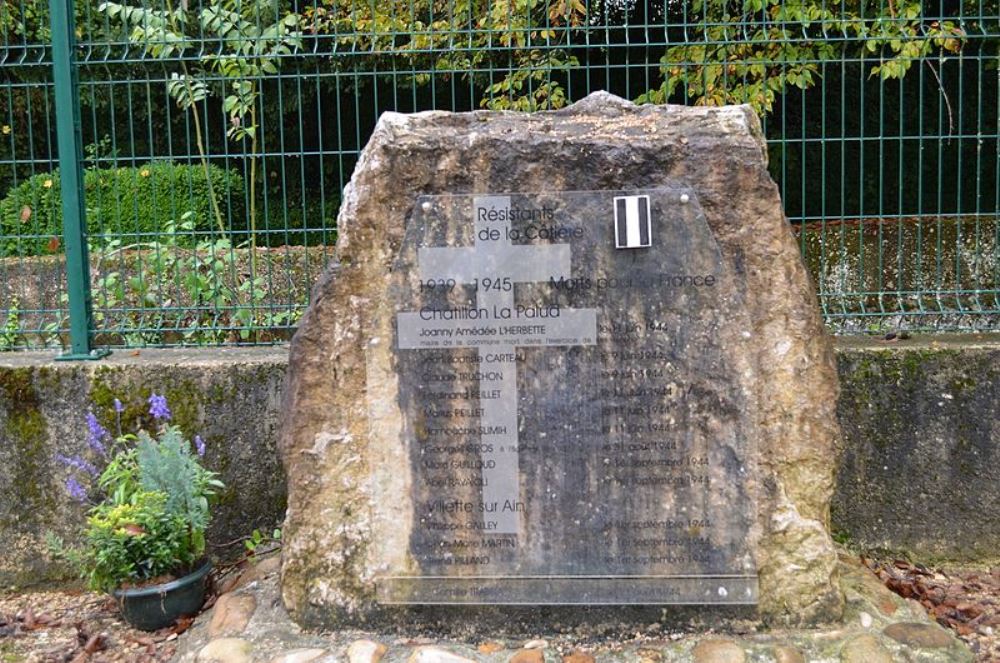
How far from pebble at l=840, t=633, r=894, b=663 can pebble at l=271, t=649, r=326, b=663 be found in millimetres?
1596

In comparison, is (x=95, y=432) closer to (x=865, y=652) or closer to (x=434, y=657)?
(x=434, y=657)

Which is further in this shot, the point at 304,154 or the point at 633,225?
the point at 304,154

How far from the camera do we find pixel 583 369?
10.2 ft

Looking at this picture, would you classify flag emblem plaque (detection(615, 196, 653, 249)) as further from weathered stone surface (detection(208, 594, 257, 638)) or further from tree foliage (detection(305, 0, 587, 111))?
weathered stone surface (detection(208, 594, 257, 638))

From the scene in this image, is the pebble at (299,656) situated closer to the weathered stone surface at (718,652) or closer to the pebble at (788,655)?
the weathered stone surface at (718,652)

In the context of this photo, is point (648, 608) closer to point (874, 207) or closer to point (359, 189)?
point (359, 189)

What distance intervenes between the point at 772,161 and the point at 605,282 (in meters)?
4.87

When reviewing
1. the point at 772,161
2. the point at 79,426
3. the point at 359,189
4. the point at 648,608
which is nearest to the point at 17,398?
the point at 79,426

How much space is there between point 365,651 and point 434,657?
218 mm

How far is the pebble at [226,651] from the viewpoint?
9.93 ft

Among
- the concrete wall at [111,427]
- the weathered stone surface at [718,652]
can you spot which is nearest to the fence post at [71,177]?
the concrete wall at [111,427]

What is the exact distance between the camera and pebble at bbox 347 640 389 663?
2.99 m

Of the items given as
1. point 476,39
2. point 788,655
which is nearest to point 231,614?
point 788,655

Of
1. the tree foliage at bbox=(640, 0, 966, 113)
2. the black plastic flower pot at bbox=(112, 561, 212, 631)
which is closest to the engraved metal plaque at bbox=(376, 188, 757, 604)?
the black plastic flower pot at bbox=(112, 561, 212, 631)
